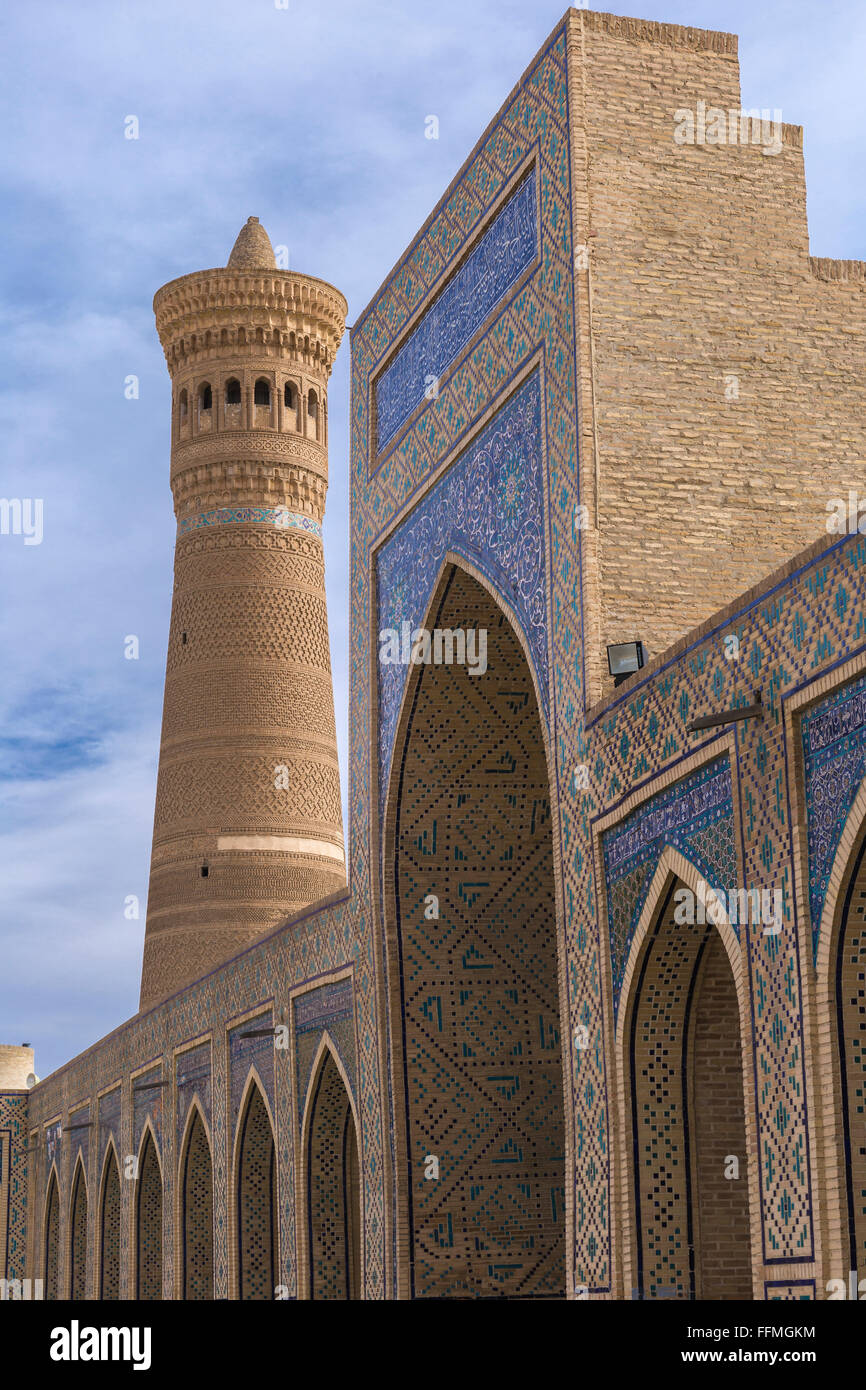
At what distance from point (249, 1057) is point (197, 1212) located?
2197 mm

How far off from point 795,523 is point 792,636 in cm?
204

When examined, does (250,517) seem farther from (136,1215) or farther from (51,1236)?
(51,1236)

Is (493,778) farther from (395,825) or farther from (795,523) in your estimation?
(795,523)

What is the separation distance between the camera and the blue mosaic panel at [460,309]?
8164mm

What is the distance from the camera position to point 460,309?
29.2 feet

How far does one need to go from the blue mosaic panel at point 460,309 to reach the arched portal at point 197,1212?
6.05 metres

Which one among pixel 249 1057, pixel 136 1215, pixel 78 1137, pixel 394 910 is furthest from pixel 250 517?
pixel 394 910

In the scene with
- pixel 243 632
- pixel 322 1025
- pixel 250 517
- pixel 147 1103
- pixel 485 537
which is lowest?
pixel 147 1103

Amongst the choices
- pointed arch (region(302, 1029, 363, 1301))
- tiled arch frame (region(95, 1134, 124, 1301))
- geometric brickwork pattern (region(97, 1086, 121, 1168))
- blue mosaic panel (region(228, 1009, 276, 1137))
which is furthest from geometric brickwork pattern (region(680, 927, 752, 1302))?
tiled arch frame (region(95, 1134, 124, 1301))

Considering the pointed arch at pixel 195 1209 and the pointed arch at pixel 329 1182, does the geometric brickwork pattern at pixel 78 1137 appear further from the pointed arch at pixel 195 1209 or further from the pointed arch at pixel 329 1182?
the pointed arch at pixel 329 1182

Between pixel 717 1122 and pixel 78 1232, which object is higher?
pixel 717 1122

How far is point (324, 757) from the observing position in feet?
61.5

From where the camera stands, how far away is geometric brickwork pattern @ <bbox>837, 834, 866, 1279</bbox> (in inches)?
202

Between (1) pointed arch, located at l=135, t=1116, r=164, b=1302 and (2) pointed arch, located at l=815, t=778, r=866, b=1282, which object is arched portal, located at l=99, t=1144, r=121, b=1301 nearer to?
(1) pointed arch, located at l=135, t=1116, r=164, b=1302
